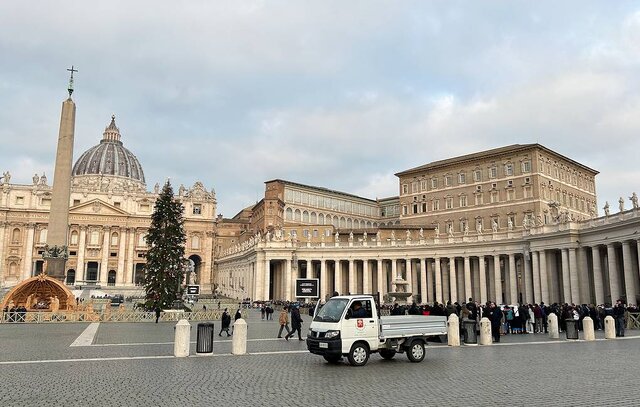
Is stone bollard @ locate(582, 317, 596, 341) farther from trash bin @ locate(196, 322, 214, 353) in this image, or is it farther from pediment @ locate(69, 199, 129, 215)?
pediment @ locate(69, 199, 129, 215)

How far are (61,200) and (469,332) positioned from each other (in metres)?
29.0

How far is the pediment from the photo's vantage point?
108312mm

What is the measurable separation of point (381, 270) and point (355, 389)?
55941 millimetres

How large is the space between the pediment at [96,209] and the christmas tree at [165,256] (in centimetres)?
7065

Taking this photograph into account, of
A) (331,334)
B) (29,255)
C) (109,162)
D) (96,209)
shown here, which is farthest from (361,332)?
(109,162)

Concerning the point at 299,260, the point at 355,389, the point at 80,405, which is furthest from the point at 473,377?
the point at 299,260

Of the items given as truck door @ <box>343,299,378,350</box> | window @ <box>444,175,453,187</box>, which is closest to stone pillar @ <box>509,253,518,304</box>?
window @ <box>444,175,453,187</box>

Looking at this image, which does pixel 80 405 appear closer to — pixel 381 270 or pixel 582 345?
pixel 582 345

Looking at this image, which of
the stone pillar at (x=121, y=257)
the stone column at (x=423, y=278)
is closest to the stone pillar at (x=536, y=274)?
the stone column at (x=423, y=278)

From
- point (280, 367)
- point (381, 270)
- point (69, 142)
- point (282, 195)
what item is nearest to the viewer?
point (280, 367)

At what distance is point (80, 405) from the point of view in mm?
9703

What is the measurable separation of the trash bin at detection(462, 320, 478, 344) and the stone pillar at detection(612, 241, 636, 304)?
24.6m

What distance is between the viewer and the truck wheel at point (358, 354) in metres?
15.6

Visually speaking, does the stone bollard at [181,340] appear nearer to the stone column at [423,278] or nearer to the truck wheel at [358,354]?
the truck wheel at [358,354]
